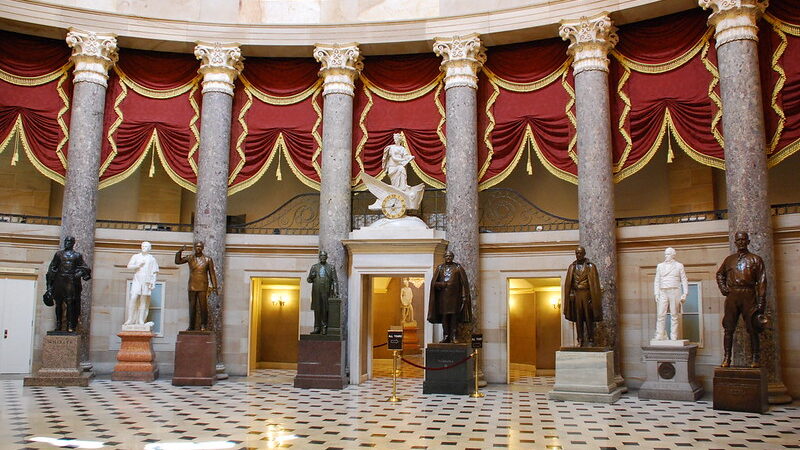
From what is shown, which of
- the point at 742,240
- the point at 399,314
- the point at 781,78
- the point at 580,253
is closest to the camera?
the point at 742,240

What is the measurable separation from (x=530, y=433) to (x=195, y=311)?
715 centimetres

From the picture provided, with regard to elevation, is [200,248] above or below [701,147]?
below

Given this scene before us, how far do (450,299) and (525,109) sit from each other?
15.2 ft

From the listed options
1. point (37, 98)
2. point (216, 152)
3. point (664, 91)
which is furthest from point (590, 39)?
point (37, 98)

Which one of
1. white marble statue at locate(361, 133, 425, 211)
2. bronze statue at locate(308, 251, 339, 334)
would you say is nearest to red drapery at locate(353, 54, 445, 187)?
white marble statue at locate(361, 133, 425, 211)

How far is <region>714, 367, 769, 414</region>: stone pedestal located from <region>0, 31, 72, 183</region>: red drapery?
12708 millimetres

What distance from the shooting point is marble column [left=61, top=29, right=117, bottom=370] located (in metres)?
13.8

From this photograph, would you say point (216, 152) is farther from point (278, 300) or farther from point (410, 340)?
point (410, 340)

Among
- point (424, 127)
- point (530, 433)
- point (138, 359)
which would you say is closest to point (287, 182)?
point (424, 127)

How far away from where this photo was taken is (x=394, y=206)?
13828 mm

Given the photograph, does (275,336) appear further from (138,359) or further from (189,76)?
(189,76)

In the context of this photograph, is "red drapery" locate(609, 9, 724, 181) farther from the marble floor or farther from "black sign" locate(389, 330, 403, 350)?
"black sign" locate(389, 330, 403, 350)

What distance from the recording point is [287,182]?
1875cm

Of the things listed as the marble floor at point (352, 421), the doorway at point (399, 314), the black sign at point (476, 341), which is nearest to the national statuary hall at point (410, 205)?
the black sign at point (476, 341)
